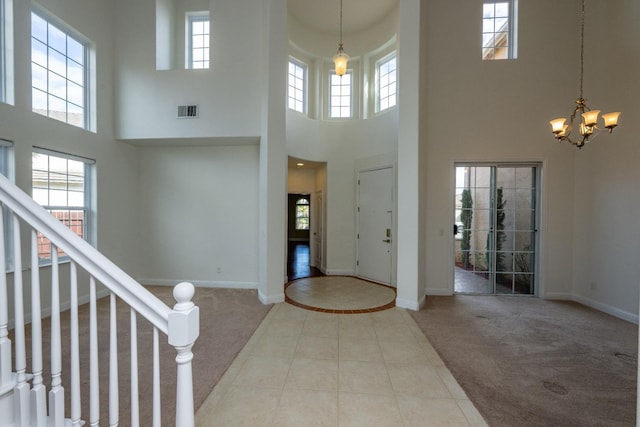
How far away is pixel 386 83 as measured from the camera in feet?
17.3

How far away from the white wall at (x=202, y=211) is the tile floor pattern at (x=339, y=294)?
955mm

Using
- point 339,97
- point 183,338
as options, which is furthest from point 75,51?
point 183,338

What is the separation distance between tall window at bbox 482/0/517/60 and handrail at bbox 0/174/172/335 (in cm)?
563

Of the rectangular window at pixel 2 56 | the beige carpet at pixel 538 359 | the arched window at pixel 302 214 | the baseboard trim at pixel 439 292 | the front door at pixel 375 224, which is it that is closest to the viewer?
the beige carpet at pixel 538 359

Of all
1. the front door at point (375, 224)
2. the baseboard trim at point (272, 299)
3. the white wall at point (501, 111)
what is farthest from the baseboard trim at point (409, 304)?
the baseboard trim at point (272, 299)

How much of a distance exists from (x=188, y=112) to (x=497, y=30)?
5.21 metres

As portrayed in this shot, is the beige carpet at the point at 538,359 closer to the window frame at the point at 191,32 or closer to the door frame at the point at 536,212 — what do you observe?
the door frame at the point at 536,212

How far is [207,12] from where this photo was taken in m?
4.84

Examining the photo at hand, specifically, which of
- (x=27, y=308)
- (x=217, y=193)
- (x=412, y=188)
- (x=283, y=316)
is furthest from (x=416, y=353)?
(x=27, y=308)

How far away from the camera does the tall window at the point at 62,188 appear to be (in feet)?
11.6

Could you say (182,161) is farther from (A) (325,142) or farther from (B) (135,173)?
(A) (325,142)

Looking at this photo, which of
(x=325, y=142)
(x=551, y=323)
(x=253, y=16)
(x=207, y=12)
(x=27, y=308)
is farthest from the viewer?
(x=325, y=142)

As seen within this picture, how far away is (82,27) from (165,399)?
5.02 metres

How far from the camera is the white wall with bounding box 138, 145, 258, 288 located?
4.88m
